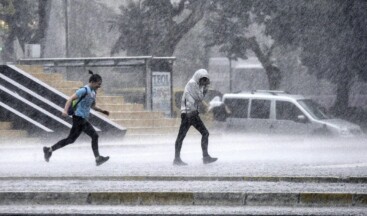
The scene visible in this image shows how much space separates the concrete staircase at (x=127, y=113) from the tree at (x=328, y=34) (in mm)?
11825

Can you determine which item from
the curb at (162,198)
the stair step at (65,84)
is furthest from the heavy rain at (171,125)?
the stair step at (65,84)

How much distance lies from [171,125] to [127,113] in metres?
1.31

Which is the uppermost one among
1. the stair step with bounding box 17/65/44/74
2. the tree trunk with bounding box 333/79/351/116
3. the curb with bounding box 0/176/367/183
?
the stair step with bounding box 17/65/44/74

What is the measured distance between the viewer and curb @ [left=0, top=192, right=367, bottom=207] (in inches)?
407

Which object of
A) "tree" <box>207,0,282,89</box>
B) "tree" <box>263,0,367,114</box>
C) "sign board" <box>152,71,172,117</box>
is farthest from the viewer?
"tree" <box>207,0,282,89</box>

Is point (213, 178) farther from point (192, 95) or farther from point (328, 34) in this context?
point (328, 34)

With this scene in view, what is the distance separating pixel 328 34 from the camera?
34.9m

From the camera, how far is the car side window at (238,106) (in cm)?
2498

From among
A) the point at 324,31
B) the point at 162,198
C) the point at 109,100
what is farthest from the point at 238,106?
the point at 162,198

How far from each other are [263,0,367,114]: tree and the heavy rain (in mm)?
52

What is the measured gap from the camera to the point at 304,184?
12.0 m

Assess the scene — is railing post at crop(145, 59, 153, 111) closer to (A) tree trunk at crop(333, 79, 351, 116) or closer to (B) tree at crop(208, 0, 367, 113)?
(B) tree at crop(208, 0, 367, 113)

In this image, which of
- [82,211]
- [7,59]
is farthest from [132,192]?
[7,59]

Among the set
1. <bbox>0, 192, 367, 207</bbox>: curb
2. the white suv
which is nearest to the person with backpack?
<bbox>0, 192, 367, 207</bbox>: curb
